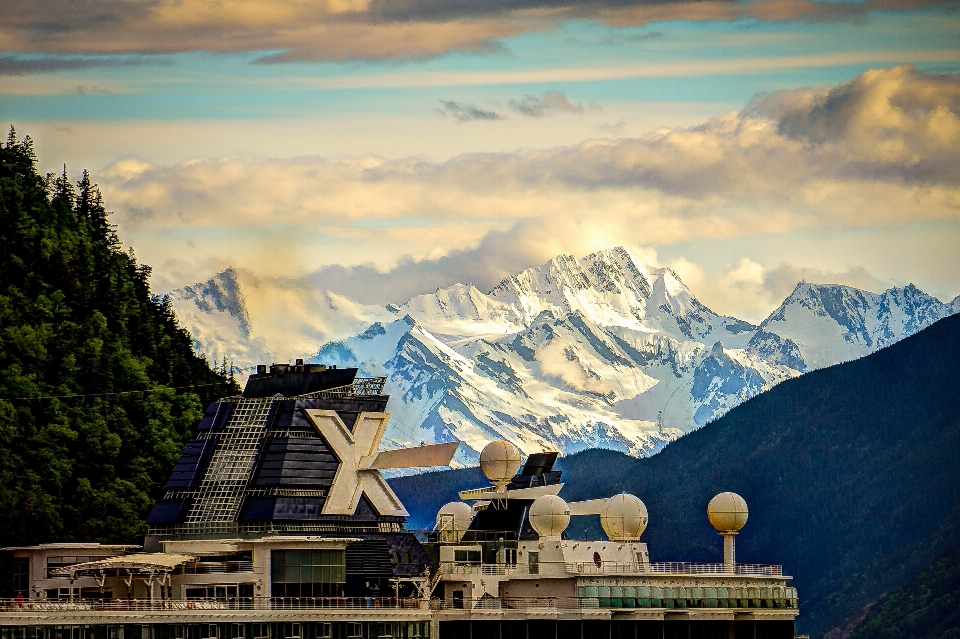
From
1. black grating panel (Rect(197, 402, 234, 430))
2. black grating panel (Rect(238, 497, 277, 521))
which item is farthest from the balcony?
black grating panel (Rect(197, 402, 234, 430))

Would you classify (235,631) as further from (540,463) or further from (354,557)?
(540,463)

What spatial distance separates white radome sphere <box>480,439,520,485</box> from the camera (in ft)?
411

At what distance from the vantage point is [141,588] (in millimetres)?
110250

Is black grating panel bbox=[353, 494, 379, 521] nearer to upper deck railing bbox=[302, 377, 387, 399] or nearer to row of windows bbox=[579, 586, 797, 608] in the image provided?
upper deck railing bbox=[302, 377, 387, 399]

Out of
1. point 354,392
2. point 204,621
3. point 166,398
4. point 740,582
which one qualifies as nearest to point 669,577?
point 740,582

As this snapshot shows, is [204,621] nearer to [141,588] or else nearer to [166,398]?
[141,588]

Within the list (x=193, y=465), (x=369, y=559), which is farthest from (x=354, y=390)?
(x=369, y=559)

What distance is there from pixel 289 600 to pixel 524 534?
53.6ft

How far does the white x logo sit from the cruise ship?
8 cm

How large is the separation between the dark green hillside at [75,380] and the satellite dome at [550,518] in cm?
4054

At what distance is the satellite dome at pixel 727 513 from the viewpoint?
4958 inches

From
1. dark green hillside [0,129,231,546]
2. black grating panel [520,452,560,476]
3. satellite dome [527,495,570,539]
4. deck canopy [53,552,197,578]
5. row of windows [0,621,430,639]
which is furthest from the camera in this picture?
dark green hillside [0,129,231,546]

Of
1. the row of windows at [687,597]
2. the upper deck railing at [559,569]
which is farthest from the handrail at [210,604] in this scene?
the row of windows at [687,597]

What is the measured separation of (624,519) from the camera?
12212 centimetres
